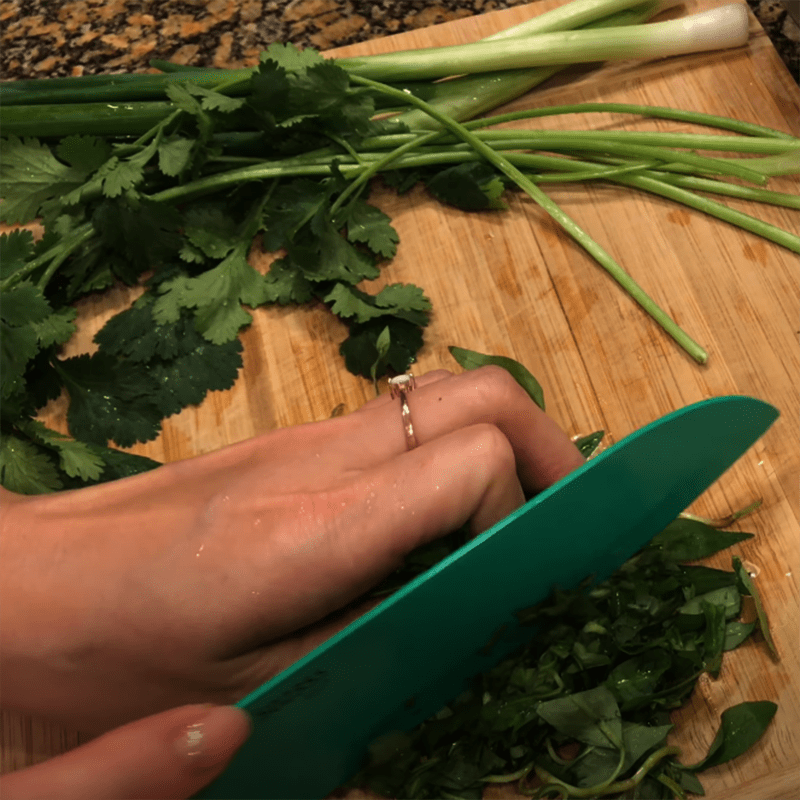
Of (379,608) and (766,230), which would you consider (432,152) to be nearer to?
(766,230)

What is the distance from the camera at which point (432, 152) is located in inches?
61.4

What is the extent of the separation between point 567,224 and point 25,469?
1056mm

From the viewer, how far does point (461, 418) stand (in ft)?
3.55

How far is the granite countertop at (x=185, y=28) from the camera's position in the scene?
71.4 inches

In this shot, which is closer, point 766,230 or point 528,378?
point 528,378

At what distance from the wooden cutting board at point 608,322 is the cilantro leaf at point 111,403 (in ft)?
0.12

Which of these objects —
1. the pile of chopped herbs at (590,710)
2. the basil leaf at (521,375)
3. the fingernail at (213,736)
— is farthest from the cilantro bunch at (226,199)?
the fingernail at (213,736)

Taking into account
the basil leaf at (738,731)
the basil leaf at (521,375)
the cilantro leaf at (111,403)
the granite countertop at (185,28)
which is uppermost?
the granite countertop at (185,28)

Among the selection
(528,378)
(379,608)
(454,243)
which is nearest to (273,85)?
(454,243)

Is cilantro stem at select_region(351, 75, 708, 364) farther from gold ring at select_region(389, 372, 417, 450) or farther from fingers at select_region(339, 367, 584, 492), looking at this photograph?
gold ring at select_region(389, 372, 417, 450)

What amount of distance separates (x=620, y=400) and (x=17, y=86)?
1314 mm

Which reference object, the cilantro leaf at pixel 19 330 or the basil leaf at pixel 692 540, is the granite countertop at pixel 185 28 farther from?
the basil leaf at pixel 692 540

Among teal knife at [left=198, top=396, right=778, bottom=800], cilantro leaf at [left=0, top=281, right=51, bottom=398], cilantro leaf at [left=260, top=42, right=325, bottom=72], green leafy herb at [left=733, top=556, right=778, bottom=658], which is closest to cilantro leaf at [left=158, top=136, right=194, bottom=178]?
cilantro leaf at [left=260, top=42, right=325, bottom=72]

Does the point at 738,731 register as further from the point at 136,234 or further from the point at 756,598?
the point at 136,234
